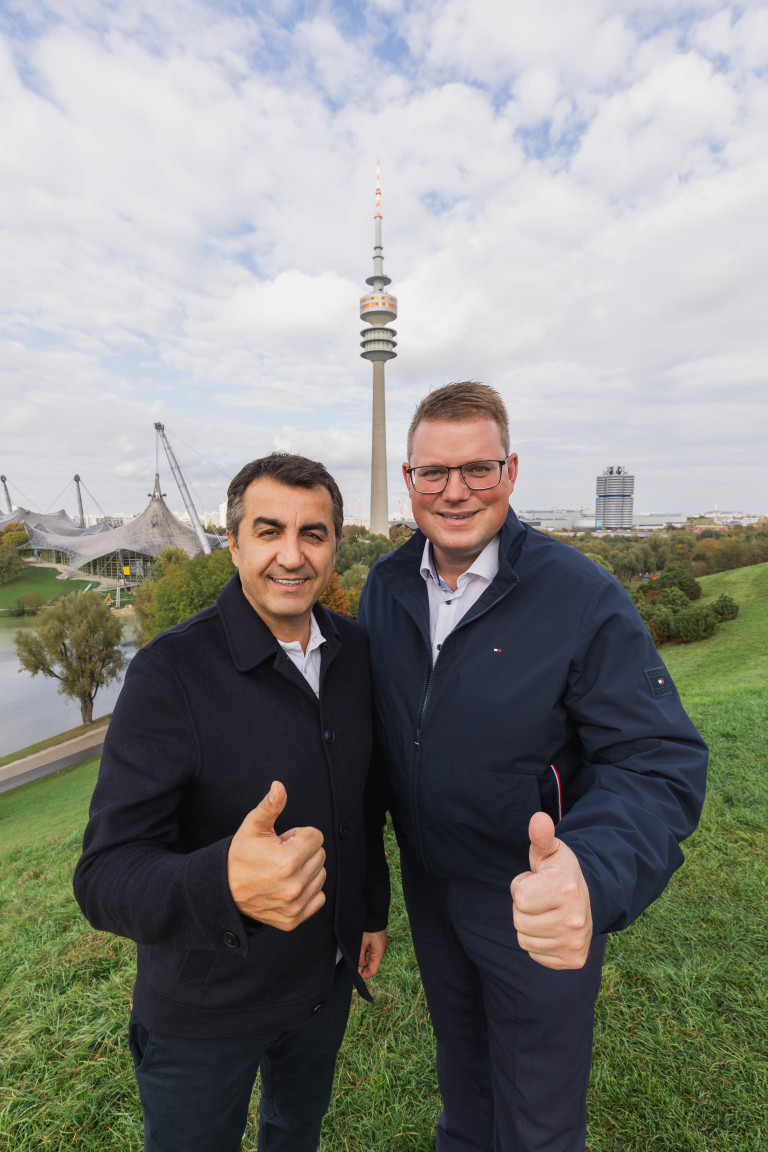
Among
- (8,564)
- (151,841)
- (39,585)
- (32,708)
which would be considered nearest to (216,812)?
(151,841)

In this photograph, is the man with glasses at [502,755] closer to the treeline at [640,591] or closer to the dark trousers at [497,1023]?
the dark trousers at [497,1023]

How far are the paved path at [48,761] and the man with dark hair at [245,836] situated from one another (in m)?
18.3

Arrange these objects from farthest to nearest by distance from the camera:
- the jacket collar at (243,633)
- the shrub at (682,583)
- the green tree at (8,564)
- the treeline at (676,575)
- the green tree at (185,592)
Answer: the green tree at (8,564) < the green tree at (185,592) < the shrub at (682,583) < the treeline at (676,575) < the jacket collar at (243,633)

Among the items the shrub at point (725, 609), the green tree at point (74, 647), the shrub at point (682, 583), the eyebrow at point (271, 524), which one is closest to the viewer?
the eyebrow at point (271, 524)

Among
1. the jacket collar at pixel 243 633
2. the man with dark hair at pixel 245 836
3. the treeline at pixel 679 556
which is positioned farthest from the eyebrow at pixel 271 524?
the treeline at pixel 679 556

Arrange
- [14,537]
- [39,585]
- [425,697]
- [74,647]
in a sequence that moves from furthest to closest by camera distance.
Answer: [14,537], [39,585], [74,647], [425,697]

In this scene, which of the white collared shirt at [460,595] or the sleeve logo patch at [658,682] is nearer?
the sleeve logo patch at [658,682]

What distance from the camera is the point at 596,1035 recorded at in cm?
256

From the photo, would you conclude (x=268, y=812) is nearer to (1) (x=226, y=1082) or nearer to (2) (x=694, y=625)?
(1) (x=226, y=1082)

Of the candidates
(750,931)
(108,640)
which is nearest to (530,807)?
(750,931)

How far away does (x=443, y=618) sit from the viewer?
217cm

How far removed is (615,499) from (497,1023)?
166227 mm

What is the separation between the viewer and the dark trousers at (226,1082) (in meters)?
1.62

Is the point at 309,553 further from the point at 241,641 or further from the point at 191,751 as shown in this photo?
the point at 191,751
